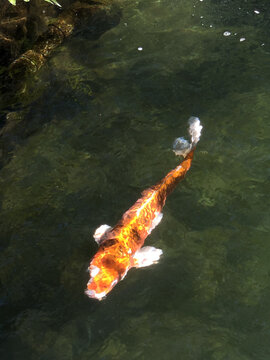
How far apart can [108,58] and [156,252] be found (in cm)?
499

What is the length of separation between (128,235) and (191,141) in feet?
6.30

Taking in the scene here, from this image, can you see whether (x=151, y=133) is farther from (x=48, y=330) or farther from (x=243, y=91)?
(x=48, y=330)

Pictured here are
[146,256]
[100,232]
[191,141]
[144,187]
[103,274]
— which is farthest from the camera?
[191,141]

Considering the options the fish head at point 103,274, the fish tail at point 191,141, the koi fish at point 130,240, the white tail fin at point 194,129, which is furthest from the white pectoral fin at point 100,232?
the white tail fin at point 194,129

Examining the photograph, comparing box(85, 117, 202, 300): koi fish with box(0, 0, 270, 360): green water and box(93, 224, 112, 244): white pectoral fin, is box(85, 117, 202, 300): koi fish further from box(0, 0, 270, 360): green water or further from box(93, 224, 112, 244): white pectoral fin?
box(0, 0, 270, 360): green water

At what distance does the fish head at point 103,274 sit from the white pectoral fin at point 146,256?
0.64 ft

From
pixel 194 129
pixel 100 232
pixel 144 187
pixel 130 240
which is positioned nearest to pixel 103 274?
pixel 130 240

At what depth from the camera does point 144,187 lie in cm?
540

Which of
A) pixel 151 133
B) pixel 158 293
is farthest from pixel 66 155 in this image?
pixel 158 293

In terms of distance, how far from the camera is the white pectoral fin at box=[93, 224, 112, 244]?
15.2ft

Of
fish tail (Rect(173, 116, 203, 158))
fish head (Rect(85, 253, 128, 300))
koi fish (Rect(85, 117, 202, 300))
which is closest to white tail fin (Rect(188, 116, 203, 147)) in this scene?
fish tail (Rect(173, 116, 203, 158))

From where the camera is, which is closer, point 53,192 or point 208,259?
point 208,259

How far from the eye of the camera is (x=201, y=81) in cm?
708

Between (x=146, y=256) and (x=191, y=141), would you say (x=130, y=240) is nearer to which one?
(x=146, y=256)
